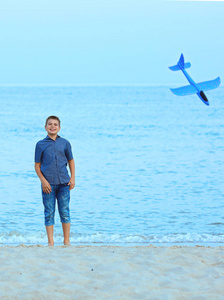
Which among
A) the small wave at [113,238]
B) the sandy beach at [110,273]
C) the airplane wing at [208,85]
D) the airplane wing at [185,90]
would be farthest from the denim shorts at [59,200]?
the airplane wing at [208,85]

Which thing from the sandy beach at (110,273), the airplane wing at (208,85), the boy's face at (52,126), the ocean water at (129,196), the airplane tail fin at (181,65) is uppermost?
the airplane tail fin at (181,65)

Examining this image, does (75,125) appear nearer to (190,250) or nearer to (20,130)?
(20,130)

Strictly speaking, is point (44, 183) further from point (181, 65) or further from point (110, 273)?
point (181, 65)

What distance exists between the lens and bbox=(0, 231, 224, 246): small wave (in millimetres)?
7396

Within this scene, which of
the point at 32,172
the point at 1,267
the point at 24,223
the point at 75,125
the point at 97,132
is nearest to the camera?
the point at 1,267

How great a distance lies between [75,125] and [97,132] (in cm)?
531

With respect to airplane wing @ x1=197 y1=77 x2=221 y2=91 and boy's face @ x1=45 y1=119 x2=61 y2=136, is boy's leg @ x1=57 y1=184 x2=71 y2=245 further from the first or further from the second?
airplane wing @ x1=197 y1=77 x2=221 y2=91

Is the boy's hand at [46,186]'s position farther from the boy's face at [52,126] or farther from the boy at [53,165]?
the boy's face at [52,126]

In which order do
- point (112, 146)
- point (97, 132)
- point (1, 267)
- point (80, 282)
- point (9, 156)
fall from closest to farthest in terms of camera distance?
point (80, 282)
point (1, 267)
point (9, 156)
point (112, 146)
point (97, 132)

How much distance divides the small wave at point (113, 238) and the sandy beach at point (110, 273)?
1687 millimetres

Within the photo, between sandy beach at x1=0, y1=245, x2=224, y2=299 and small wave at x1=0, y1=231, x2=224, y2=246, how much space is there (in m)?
1.69

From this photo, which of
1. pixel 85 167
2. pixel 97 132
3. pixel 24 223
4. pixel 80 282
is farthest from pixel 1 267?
pixel 97 132

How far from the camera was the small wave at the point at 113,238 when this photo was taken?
24.3ft

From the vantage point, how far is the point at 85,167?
14.5m
